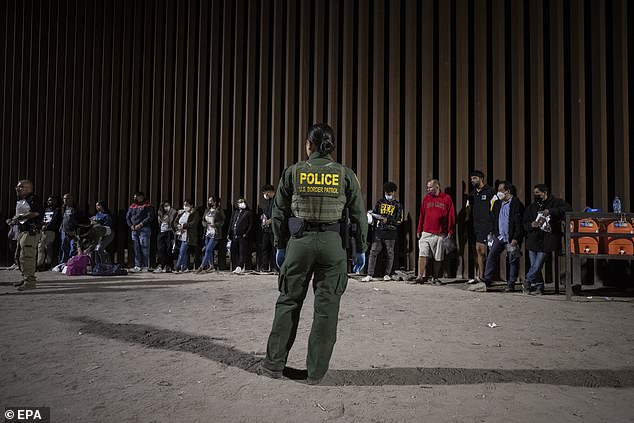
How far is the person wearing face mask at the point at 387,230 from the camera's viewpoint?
7629 mm

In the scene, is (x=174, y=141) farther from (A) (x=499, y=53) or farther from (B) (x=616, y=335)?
(B) (x=616, y=335)

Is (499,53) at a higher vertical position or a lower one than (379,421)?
higher

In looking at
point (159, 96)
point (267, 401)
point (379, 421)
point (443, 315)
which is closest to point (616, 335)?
point (443, 315)

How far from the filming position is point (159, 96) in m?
11.0

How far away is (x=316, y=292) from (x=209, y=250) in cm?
670

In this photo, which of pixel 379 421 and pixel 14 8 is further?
pixel 14 8

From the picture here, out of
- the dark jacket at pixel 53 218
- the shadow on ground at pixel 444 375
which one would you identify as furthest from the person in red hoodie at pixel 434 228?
the dark jacket at pixel 53 218

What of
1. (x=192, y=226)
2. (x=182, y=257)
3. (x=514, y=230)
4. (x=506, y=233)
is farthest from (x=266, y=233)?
(x=514, y=230)

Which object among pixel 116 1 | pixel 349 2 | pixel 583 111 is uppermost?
pixel 116 1

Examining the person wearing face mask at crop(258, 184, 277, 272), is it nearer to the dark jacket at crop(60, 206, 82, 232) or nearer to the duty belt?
the dark jacket at crop(60, 206, 82, 232)

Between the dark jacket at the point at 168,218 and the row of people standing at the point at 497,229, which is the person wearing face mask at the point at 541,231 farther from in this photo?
the dark jacket at the point at 168,218

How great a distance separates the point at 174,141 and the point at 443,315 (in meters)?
8.00

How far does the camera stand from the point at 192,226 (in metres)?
9.33

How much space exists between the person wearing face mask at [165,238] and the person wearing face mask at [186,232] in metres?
0.16
